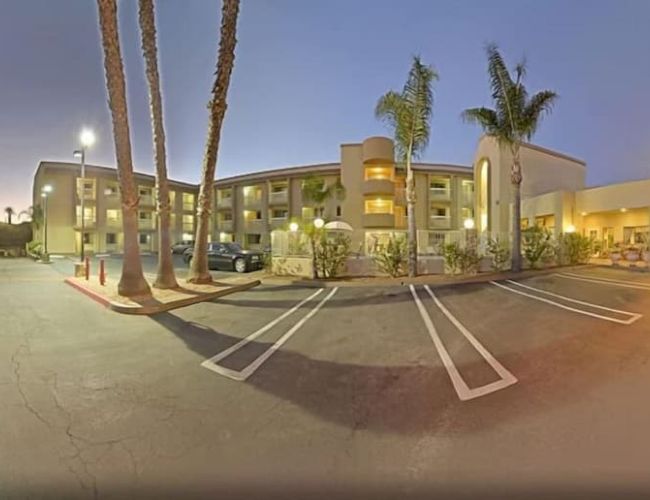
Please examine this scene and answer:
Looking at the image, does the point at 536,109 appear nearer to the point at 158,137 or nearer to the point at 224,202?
the point at 158,137

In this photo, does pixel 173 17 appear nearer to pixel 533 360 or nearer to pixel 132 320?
pixel 132 320

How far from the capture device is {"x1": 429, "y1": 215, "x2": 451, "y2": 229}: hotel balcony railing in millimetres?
43475

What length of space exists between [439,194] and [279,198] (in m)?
17.6

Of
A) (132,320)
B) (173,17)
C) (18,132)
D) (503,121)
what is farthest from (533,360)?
(18,132)

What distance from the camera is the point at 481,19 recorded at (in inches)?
1155

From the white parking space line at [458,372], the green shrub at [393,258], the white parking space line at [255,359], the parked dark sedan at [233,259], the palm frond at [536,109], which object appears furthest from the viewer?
the parked dark sedan at [233,259]

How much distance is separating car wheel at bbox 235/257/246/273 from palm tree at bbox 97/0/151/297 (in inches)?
375

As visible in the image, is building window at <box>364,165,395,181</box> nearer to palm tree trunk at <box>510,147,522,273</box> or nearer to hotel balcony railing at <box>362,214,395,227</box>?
hotel balcony railing at <box>362,214,395,227</box>

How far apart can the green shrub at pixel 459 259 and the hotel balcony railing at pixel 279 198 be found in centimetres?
2902

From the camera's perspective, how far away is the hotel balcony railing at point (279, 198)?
46.0 meters

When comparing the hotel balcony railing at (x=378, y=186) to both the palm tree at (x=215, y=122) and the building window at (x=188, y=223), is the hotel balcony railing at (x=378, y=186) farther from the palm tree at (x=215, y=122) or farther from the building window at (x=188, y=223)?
the building window at (x=188, y=223)

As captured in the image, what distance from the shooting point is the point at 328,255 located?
18141 millimetres

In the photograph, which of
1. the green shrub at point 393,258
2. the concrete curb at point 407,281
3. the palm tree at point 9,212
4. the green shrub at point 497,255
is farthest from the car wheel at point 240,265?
the palm tree at point 9,212

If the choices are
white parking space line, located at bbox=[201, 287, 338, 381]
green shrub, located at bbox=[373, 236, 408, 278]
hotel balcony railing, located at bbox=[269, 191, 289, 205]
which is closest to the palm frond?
green shrub, located at bbox=[373, 236, 408, 278]
